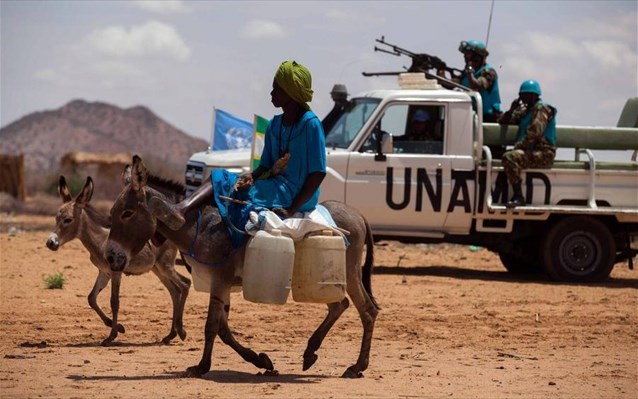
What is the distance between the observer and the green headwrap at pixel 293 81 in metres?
9.07

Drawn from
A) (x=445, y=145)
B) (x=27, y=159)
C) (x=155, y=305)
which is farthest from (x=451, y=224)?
(x=27, y=159)

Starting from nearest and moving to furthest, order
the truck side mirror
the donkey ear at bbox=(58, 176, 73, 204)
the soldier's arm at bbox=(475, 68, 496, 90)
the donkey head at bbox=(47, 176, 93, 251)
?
the donkey head at bbox=(47, 176, 93, 251), the donkey ear at bbox=(58, 176, 73, 204), the truck side mirror, the soldier's arm at bbox=(475, 68, 496, 90)

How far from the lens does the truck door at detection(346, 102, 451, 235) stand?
653 inches

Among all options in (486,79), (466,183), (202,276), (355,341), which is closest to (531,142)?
(466,183)

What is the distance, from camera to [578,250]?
17.3 metres

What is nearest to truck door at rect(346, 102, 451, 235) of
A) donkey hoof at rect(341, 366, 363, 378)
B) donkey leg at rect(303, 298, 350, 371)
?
donkey leg at rect(303, 298, 350, 371)

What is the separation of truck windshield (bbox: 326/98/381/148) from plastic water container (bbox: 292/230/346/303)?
7910mm

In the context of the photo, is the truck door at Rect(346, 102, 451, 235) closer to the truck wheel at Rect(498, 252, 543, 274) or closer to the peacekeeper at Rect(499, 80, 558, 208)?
the peacekeeper at Rect(499, 80, 558, 208)

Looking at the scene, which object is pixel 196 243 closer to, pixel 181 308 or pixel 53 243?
pixel 181 308

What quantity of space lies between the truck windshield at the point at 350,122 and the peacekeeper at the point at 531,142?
2.04m

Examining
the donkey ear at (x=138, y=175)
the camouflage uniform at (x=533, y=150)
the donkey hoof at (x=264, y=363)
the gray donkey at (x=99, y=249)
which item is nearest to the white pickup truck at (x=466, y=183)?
the camouflage uniform at (x=533, y=150)

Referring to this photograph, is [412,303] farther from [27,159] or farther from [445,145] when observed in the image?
[27,159]

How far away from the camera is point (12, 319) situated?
12.2m

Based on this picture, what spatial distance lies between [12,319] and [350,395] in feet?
16.5
